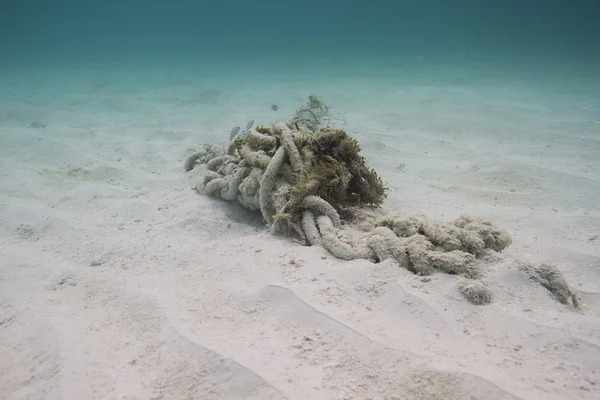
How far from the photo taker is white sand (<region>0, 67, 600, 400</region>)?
214 cm

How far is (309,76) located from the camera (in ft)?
63.4

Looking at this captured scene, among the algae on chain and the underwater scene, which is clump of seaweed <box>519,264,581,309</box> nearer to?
the underwater scene

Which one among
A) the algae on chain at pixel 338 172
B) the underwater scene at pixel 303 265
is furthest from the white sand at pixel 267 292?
the algae on chain at pixel 338 172

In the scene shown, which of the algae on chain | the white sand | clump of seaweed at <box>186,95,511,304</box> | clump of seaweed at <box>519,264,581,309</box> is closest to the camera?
the white sand

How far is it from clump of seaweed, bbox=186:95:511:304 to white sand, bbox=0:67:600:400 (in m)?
0.16

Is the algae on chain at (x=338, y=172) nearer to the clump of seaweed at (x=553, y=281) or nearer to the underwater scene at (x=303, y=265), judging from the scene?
the underwater scene at (x=303, y=265)

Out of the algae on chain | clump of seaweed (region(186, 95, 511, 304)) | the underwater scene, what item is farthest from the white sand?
the algae on chain

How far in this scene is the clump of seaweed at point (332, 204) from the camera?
9.98ft

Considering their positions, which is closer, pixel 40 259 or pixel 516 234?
pixel 40 259

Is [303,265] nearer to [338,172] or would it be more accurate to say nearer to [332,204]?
[332,204]

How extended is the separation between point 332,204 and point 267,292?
4.49ft

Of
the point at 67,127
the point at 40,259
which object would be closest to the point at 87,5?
the point at 67,127

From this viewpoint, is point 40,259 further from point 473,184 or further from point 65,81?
point 65,81

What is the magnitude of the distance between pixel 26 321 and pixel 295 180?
250 centimetres
